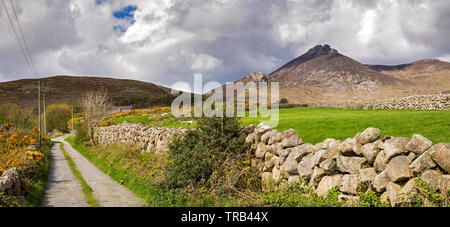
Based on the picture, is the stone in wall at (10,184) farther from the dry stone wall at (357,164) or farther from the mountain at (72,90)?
the mountain at (72,90)

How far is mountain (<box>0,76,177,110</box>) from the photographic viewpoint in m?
88.1

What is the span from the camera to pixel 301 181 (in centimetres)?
728

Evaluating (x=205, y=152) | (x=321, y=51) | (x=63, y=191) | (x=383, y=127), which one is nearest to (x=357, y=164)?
(x=383, y=127)

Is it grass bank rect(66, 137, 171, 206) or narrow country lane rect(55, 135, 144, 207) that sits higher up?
grass bank rect(66, 137, 171, 206)

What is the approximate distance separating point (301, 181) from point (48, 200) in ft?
31.6

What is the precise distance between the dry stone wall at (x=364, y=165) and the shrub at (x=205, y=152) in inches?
65.6

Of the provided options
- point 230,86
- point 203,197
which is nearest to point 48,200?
point 203,197

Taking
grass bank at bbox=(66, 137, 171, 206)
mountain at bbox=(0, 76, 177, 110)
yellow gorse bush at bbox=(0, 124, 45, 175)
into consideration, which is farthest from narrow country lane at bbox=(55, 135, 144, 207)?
mountain at bbox=(0, 76, 177, 110)

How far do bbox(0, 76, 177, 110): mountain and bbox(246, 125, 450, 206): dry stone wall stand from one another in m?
60.6

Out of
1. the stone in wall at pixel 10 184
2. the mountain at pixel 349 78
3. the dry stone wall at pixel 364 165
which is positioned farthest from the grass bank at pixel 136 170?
the mountain at pixel 349 78

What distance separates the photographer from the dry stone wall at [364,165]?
15.2ft

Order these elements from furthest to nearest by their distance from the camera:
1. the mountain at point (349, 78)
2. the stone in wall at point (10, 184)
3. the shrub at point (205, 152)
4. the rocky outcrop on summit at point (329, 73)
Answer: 1. the rocky outcrop on summit at point (329, 73)
2. the mountain at point (349, 78)
3. the shrub at point (205, 152)
4. the stone in wall at point (10, 184)

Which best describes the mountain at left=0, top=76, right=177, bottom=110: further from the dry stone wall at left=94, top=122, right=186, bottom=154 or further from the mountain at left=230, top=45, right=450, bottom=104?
the mountain at left=230, top=45, right=450, bottom=104
